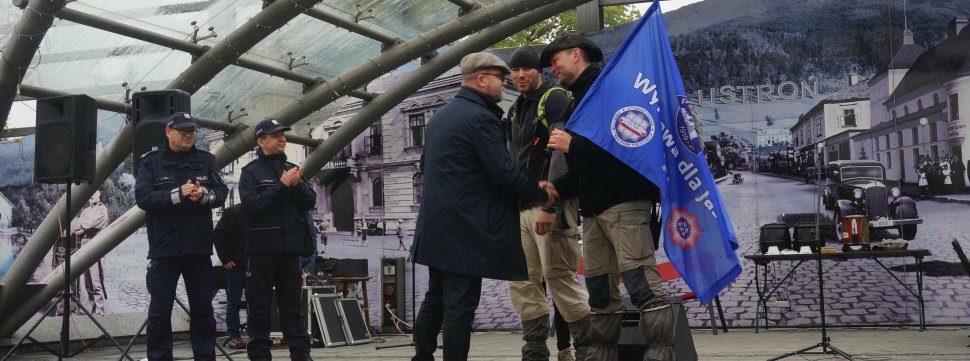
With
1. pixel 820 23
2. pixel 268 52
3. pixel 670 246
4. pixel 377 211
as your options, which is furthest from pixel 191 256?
pixel 820 23

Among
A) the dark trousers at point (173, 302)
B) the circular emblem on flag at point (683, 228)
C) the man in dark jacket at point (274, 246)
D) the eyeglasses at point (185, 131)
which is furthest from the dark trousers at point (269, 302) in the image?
the circular emblem on flag at point (683, 228)

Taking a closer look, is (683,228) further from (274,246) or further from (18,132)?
(18,132)

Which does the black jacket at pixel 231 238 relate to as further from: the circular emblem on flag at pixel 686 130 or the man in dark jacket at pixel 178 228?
the circular emblem on flag at pixel 686 130

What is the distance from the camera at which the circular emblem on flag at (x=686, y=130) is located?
225 inches

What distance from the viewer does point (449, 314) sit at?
5.33 metres

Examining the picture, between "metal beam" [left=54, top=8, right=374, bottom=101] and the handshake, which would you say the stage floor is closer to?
the handshake

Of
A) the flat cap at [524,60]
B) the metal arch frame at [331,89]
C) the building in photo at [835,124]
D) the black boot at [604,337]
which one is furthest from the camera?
the metal arch frame at [331,89]

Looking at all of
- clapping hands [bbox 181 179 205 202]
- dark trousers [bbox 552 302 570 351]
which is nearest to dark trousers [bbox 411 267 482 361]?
dark trousers [bbox 552 302 570 351]

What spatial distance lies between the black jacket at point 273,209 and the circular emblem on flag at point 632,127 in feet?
8.67

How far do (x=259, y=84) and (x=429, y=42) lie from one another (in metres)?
2.20

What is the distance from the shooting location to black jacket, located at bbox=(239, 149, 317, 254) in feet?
23.9

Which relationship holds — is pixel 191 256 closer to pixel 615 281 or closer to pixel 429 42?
pixel 615 281

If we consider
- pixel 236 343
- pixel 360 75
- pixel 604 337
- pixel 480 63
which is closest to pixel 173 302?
pixel 480 63

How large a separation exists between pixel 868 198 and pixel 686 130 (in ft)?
24.0
